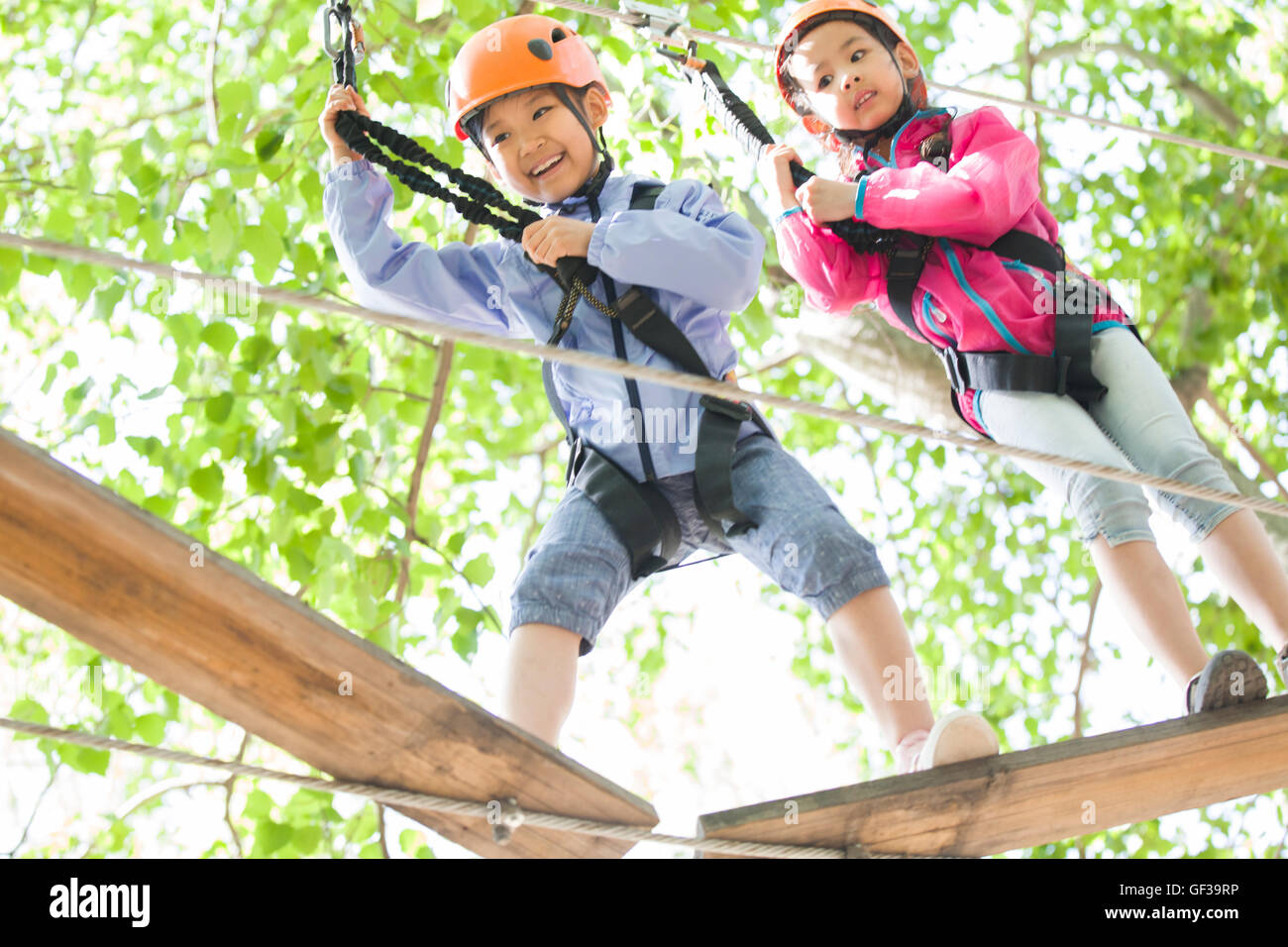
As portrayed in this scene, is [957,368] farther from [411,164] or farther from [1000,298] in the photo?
[411,164]

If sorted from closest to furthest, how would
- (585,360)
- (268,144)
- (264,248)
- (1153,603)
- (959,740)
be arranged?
1. (585,360)
2. (959,740)
3. (1153,603)
4. (264,248)
5. (268,144)

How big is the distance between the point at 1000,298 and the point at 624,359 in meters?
0.66

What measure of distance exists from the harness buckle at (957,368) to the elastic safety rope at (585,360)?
63 cm

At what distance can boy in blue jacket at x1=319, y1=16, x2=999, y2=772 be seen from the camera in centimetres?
176

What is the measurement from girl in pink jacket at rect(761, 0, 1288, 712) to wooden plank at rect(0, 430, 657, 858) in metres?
0.97

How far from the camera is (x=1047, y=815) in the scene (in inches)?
63.6

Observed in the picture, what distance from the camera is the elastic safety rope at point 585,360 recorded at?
44.9 inches

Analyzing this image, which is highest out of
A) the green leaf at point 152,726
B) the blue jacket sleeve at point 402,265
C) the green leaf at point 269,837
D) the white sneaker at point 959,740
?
the blue jacket sleeve at point 402,265

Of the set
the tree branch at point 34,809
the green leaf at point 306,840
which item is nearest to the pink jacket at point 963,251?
the green leaf at point 306,840

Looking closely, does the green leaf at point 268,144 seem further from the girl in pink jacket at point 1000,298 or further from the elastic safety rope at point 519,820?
the elastic safety rope at point 519,820

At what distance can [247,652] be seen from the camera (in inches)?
50.7

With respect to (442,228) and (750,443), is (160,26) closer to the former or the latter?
(442,228)

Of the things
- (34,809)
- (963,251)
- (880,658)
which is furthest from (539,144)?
(34,809)

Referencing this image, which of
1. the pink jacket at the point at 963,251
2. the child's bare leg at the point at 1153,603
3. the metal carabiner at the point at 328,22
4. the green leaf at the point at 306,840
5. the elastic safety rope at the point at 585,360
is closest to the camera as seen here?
the elastic safety rope at the point at 585,360
